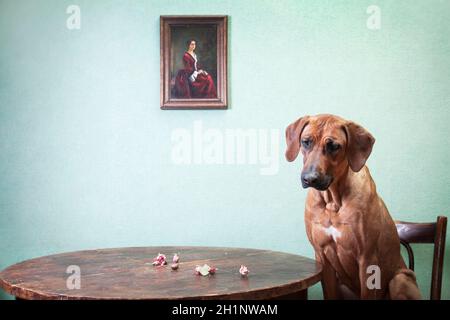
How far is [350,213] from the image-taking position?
261 centimetres

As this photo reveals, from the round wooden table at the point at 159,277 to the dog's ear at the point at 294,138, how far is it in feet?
1.56

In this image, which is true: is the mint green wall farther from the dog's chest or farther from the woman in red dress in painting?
the dog's chest

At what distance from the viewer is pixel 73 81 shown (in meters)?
3.67

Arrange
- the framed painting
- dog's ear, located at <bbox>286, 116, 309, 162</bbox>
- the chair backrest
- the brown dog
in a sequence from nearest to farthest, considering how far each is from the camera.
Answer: the brown dog
dog's ear, located at <bbox>286, 116, 309, 162</bbox>
the chair backrest
the framed painting

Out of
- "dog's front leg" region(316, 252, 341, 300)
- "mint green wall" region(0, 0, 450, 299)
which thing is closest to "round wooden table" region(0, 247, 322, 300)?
"dog's front leg" region(316, 252, 341, 300)

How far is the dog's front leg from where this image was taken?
2.77m

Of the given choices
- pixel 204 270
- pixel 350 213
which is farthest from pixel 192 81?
pixel 204 270

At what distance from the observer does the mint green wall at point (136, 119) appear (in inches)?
144

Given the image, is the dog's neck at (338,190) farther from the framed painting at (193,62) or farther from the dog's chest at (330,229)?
the framed painting at (193,62)

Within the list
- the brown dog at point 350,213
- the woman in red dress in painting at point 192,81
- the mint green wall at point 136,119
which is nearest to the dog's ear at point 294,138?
the brown dog at point 350,213

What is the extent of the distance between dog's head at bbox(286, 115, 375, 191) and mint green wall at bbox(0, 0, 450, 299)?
1.02m

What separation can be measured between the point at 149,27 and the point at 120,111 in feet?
1.80
